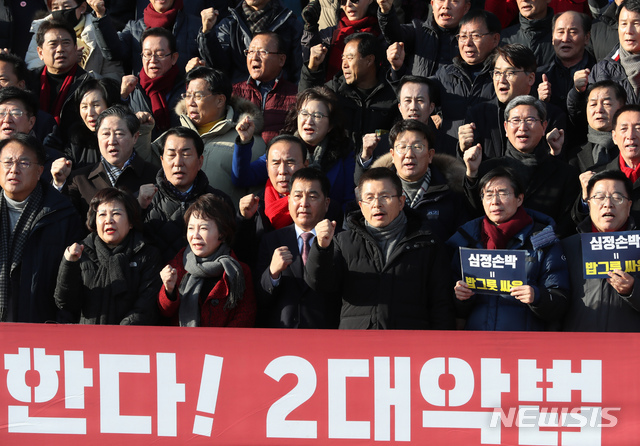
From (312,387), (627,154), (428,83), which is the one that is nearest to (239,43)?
(428,83)

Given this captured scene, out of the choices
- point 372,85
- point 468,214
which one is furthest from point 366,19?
point 468,214

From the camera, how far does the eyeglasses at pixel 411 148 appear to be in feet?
22.7

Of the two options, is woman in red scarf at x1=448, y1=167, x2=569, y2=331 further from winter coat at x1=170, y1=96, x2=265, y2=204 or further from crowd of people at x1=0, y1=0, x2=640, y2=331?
winter coat at x1=170, y1=96, x2=265, y2=204

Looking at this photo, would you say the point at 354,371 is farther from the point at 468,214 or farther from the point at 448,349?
the point at 468,214

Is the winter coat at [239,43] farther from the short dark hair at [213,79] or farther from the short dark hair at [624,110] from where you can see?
the short dark hair at [624,110]

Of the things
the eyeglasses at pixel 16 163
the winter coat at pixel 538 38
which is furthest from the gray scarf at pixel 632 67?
the eyeglasses at pixel 16 163

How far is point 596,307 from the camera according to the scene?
6.05 meters

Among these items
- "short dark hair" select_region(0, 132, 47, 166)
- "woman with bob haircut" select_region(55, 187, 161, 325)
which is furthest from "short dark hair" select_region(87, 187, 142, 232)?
"short dark hair" select_region(0, 132, 47, 166)

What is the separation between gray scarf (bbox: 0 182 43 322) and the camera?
6594 millimetres

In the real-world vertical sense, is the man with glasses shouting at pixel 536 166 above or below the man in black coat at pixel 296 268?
above

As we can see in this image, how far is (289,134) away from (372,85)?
4.10ft

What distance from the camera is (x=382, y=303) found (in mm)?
6129

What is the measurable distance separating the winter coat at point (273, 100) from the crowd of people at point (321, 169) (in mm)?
20

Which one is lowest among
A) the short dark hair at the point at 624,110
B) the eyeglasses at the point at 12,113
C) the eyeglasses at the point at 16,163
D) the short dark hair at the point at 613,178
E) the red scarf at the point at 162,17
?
the short dark hair at the point at 613,178
